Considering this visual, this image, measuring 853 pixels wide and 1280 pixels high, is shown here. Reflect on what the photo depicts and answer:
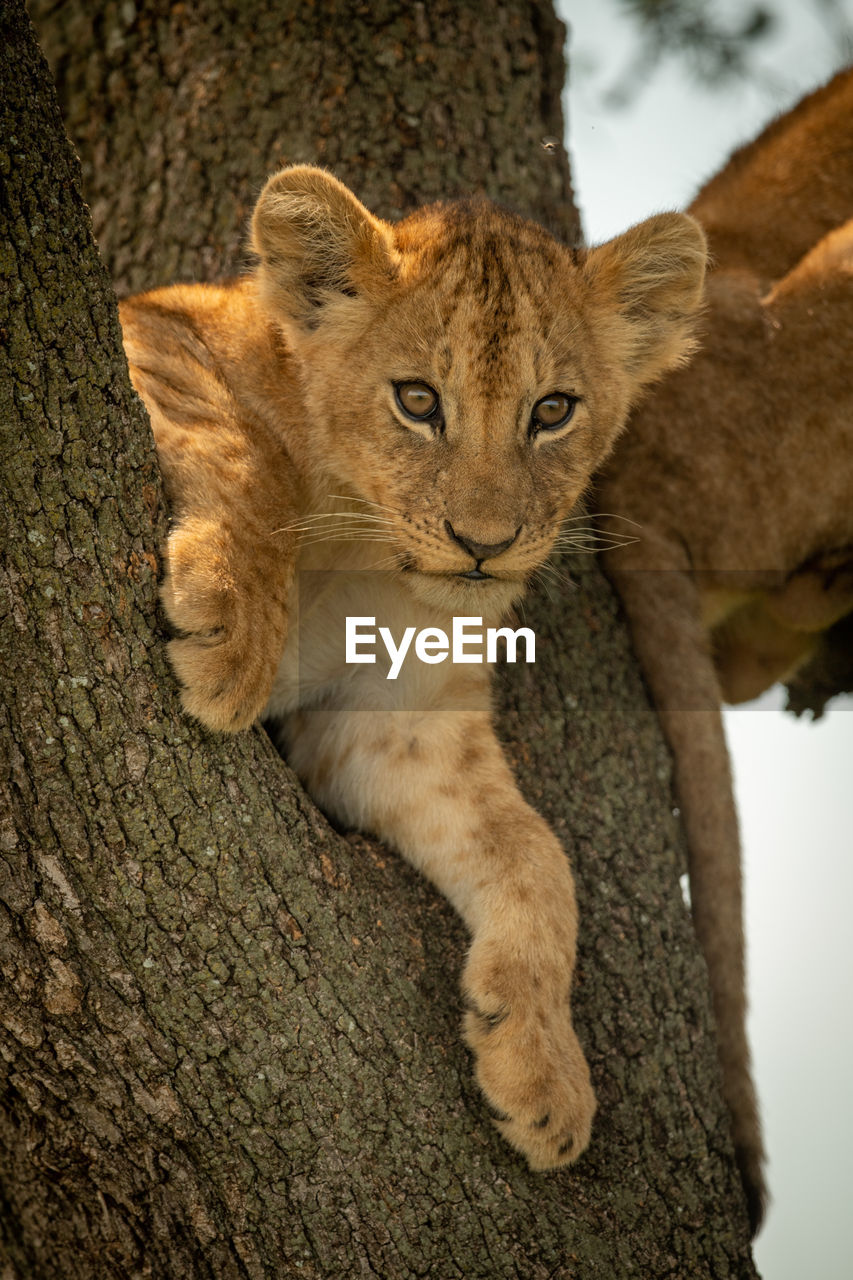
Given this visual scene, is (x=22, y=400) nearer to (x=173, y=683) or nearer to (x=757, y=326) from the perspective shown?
(x=173, y=683)

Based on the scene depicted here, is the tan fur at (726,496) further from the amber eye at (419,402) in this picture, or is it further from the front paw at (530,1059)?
the amber eye at (419,402)

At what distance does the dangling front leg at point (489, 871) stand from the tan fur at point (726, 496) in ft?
1.79

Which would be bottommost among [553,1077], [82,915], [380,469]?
[553,1077]

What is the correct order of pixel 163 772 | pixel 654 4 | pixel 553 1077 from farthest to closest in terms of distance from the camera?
pixel 654 4
pixel 553 1077
pixel 163 772

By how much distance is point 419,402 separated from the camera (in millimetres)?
2615

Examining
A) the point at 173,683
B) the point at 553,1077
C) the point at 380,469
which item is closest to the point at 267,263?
the point at 380,469

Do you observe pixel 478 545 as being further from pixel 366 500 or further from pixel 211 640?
pixel 211 640

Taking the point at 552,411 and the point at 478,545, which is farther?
the point at 552,411

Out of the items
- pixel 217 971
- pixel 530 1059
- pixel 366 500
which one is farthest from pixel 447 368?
pixel 530 1059

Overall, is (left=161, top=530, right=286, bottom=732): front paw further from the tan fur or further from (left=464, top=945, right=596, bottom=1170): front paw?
the tan fur

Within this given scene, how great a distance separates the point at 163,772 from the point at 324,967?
1.60 ft

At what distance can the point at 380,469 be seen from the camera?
2.62 meters

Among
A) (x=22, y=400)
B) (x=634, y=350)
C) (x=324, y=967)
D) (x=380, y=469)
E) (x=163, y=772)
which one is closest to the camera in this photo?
(x=22, y=400)

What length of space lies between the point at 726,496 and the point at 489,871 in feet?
4.07
